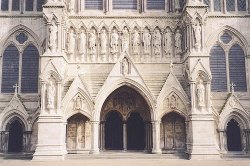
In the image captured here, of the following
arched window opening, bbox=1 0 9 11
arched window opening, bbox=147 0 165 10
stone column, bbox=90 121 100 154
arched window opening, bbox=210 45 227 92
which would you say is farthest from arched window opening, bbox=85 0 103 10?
arched window opening, bbox=210 45 227 92

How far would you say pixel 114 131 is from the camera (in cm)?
2423

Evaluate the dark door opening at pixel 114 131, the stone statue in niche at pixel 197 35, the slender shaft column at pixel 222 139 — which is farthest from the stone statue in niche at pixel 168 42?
the slender shaft column at pixel 222 139

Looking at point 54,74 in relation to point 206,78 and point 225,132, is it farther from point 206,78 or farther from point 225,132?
point 225,132

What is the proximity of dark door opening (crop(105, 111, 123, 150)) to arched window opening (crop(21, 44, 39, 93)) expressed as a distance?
607 centimetres

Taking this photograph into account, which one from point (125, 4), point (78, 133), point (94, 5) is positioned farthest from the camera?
point (125, 4)

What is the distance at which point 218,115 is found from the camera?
23.8 metres

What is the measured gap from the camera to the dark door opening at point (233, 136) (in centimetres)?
2420

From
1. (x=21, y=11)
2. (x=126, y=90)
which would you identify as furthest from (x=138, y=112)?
(x=21, y=11)

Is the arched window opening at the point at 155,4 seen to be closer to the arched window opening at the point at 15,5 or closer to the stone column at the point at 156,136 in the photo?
the stone column at the point at 156,136

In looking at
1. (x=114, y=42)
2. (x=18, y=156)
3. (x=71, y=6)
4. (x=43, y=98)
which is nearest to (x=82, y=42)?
(x=114, y=42)

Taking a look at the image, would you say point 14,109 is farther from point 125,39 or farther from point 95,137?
point 125,39

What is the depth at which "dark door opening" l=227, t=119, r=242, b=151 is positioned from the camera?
24.2 m

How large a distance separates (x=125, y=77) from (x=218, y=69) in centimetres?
765

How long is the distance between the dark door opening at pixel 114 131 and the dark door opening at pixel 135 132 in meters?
0.63
